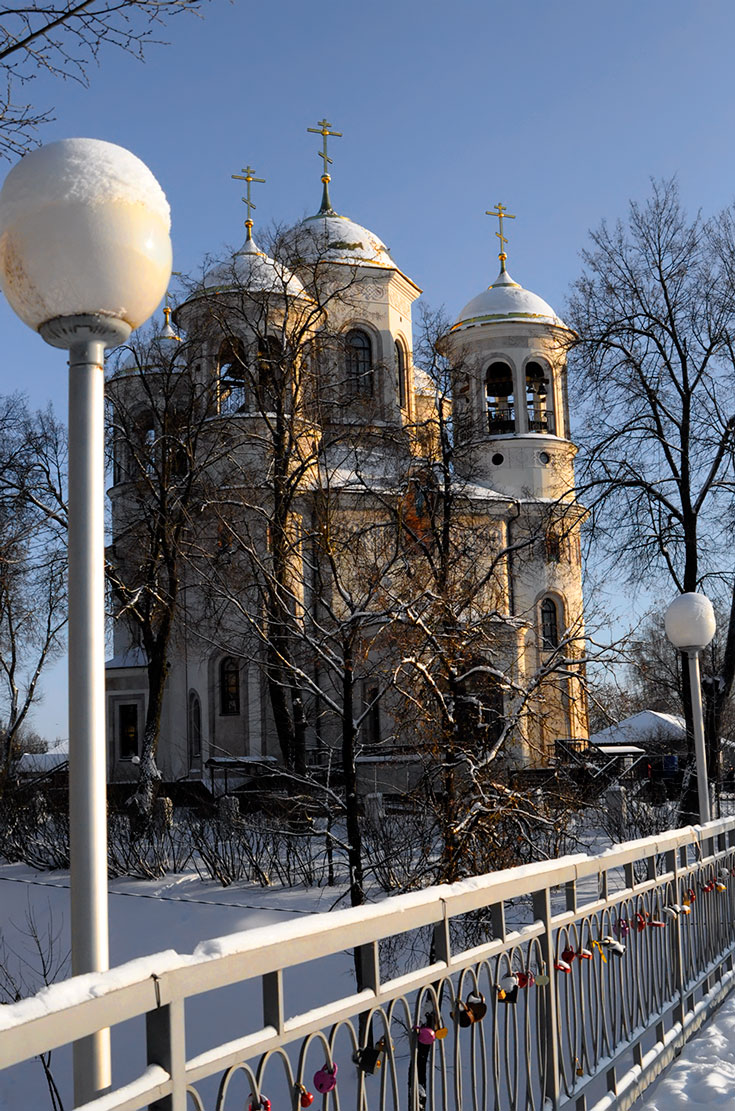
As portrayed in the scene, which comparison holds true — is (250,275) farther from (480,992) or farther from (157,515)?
(480,992)

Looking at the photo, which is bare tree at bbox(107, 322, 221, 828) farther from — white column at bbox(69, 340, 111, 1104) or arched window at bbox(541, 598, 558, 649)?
white column at bbox(69, 340, 111, 1104)

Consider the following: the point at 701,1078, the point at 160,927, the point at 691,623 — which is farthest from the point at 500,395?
the point at 701,1078

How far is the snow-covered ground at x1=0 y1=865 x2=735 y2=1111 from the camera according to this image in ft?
19.7

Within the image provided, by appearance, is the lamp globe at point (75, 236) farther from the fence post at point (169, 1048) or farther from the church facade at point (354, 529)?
the church facade at point (354, 529)

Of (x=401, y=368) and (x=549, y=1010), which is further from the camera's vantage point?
(x=401, y=368)

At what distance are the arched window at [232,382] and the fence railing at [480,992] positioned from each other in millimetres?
16935

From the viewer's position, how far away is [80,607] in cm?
297

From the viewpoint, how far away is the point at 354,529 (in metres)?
23.4

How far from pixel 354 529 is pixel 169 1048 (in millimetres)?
21213

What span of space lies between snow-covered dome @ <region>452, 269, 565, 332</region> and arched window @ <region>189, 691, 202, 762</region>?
530 inches

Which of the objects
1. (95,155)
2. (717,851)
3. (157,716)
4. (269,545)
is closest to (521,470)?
(157,716)

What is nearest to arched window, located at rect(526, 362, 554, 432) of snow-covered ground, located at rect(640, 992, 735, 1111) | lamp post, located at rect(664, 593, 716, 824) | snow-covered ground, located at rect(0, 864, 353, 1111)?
snow-covered ground, located at rect(0, 864, 353, 1111)

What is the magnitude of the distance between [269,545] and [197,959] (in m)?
13.6

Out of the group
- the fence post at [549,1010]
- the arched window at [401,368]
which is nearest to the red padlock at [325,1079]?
the fence post at [549,1010]
